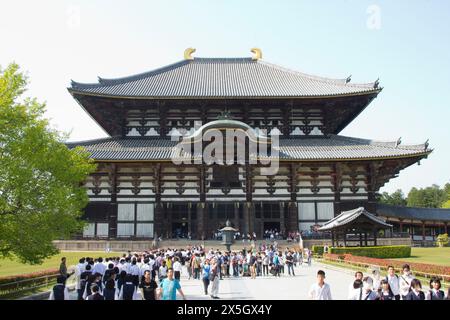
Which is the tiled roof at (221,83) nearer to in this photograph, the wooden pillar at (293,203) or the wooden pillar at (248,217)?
the wooden pillar at (293,203)

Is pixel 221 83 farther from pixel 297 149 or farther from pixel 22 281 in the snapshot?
A: pixel 22 281

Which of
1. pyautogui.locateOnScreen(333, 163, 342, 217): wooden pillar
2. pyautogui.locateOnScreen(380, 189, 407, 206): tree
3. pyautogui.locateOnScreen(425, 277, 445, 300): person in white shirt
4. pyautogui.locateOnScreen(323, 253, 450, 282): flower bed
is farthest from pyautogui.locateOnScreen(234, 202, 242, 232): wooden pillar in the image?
pyautogui.locateOnScreen(380, 189, 407, 206): tree

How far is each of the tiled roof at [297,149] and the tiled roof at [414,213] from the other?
39.4 feet

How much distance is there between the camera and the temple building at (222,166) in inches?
1517

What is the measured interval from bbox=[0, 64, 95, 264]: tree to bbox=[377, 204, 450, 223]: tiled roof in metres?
40.1

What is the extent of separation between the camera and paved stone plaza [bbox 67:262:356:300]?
54.3 feet

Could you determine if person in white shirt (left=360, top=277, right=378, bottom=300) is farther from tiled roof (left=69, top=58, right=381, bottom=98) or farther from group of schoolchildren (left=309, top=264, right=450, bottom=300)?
tiled roof (left=69, top=58, right=381, bottom=98)

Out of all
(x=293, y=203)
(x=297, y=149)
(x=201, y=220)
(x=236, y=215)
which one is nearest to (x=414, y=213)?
(x=293, y=203)

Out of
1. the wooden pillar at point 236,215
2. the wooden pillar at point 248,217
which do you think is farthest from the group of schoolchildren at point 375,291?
the wooden pillar at point 236,215

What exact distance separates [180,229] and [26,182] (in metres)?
24.5

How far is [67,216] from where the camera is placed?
60.6 feet

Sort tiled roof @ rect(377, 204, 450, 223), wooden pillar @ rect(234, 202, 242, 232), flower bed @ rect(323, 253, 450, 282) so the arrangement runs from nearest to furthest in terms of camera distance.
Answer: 1. flower bed @ rect(323, 253, 450, 282)
2. wooden pillar @ rect(234, 202, 242, 232)
3. tiled roof @ rect(377, 204, 450, 223)
